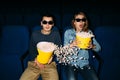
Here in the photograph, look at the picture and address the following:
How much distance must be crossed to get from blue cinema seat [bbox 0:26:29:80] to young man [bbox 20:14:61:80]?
Result: 12.7 inches

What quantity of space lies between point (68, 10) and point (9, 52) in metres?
1.48

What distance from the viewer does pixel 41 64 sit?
3244mm

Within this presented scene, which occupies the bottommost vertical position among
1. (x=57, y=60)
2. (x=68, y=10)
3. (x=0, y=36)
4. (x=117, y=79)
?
(x=117, y=79)

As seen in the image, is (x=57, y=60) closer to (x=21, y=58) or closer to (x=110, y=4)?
(x=21, y=58)

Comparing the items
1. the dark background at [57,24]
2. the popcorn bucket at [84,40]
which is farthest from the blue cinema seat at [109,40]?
the popcorn bucket at [84,40]

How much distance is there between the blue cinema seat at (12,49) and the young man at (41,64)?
0.32 m

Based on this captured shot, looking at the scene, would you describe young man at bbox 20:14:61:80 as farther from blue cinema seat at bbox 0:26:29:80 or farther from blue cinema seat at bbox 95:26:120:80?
blue cinema seat at bbox 95:26:120:80

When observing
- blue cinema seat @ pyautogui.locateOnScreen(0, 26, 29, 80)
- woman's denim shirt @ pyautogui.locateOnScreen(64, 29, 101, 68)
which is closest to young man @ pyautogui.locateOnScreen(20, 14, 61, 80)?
woman's denim shirt @ pyautogui.locateOnScreen(64, 29, 101, 68)

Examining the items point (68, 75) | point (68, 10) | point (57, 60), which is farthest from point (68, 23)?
point (68, 75)

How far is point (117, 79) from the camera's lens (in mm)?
3602

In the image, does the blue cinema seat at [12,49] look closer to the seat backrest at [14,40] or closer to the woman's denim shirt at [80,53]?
the seat backrest at [14,40]

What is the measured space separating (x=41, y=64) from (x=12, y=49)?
2.73 ft

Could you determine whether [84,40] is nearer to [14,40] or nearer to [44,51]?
[44,51]

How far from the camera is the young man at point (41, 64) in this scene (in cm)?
320
